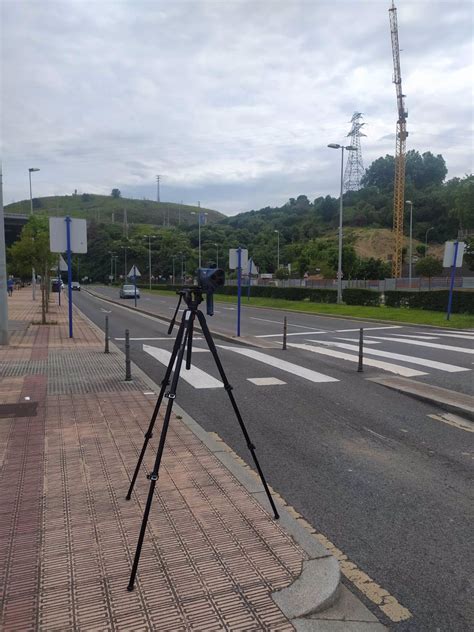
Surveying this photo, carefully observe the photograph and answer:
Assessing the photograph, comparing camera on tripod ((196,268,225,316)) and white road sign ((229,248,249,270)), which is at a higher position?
white road sign ((229,248,249,270))

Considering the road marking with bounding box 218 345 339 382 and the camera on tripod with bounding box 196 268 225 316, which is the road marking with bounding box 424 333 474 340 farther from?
the camera on tripod with bounding box 196 268 225 316

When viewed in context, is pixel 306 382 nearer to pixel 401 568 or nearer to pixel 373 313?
pixel 401 568

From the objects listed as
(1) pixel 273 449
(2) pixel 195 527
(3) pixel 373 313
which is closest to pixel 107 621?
(2) pixel 195 527

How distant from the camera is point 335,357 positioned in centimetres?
1245

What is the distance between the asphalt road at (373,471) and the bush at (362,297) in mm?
23194

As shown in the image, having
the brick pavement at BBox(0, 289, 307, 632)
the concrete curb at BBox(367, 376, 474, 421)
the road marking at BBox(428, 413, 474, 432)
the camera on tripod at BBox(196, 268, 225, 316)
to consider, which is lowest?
the road marking at BBox(428, 413, 474, 432)

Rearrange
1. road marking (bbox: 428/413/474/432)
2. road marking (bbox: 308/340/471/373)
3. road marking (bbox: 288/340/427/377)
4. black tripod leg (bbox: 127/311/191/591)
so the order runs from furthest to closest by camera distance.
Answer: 1. road marking (bbox: 308/340/471/373)
2. road marking (bbox: 288/340/427/377)
3. road marking (bbox: 428/413/474/432)
4. black tripod leg (bbox: 127/311/191/591)

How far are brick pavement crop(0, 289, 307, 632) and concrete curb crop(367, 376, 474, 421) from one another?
375cm

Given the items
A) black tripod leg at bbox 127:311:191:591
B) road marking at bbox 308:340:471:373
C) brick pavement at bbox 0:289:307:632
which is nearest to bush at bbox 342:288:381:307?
road marking at bbox 308:340:471:373

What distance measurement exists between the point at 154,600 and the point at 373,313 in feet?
80.4

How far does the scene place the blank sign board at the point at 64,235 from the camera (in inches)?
568

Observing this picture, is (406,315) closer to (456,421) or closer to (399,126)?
(456,421)

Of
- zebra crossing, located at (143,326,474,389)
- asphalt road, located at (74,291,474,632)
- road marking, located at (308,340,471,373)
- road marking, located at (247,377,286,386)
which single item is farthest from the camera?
road marking, located at (308,340,471,373)

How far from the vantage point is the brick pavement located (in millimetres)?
2807
